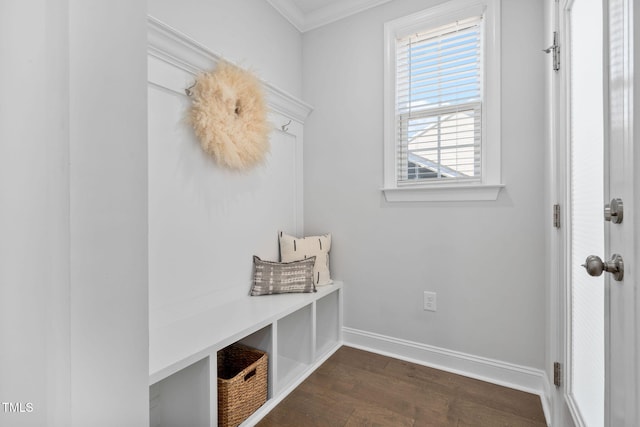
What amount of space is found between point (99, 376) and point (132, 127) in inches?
15.8

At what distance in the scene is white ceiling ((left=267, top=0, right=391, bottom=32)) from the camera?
2270mm

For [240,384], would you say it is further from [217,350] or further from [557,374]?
[557,374]

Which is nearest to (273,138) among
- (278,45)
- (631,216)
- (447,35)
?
(278,45)

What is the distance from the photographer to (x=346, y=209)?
2355mm

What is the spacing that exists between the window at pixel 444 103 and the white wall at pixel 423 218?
0.25ft

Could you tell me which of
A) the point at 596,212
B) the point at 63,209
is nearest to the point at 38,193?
the point at 63,209

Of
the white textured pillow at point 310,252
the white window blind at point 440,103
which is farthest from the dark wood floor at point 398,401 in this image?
the white window blind at point 440,103

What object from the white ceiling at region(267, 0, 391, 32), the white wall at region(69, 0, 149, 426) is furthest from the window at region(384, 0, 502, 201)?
the white wall at region(69, 0, 149, 426)

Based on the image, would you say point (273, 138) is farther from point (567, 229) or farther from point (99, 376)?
point (99, 376)

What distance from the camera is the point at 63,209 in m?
0.44

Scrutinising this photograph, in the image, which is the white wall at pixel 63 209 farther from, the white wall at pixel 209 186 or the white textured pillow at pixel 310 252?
the white textured pillow at pixel 310 252

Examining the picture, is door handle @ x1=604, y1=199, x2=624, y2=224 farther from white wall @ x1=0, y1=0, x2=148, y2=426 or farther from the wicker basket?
the wicker basket

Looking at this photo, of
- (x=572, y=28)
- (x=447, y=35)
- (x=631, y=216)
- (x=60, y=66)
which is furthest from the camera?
(x=447, y=35)

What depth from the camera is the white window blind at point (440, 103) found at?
196cm
